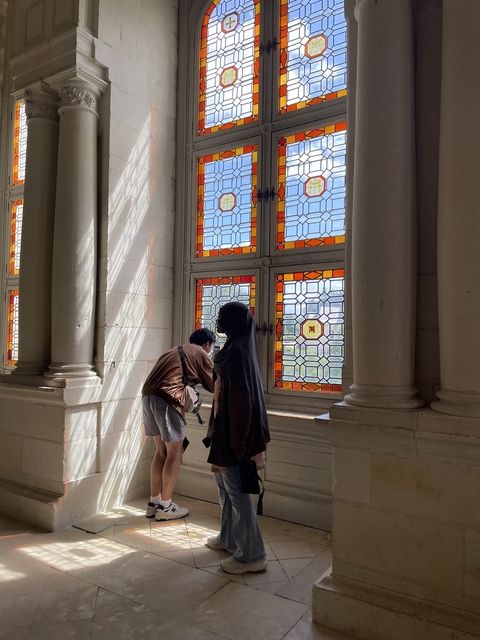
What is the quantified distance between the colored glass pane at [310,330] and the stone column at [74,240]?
1.40m

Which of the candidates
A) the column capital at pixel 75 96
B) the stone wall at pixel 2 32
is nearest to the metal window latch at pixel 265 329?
the column capital at pixel 75 96

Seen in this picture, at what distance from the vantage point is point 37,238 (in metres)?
3.68

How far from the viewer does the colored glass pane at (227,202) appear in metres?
3.88

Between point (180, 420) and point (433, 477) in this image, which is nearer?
point (433, 477)

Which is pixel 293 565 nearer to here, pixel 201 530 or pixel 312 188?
pixel 201 530

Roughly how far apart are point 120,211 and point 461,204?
99.3 inches

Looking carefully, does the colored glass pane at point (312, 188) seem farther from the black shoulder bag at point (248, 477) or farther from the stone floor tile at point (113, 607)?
the stone floor tile at point (113, 607)

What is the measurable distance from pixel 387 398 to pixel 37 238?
281 cm

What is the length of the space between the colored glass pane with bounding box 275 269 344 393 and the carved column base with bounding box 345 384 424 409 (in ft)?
3.59

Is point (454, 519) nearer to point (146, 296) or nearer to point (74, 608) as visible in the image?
point (74, 608)

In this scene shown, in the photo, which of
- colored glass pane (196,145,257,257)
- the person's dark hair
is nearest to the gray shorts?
the person's dark hair

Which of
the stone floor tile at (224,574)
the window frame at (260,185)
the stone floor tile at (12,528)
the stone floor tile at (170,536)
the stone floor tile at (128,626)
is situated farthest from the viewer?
the window frame at (260,185)

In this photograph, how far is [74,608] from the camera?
7.55ft

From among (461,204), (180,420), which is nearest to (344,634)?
(180,420)
